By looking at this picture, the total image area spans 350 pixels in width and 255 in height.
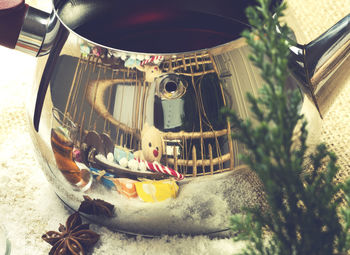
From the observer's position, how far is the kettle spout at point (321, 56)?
0.52 m

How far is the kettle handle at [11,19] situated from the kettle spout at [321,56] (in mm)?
334

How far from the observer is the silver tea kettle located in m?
0.48

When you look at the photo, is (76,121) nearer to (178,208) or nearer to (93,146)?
(93,146)

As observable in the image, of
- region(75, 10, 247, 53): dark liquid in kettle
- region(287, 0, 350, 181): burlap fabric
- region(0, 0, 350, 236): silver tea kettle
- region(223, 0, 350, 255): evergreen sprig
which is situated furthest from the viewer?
region(75, 10, 247, 53): dark liquid in kettle

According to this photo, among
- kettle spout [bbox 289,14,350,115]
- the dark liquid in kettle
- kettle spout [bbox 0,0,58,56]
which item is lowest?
kettle spout [bbox 289,14,350,115]

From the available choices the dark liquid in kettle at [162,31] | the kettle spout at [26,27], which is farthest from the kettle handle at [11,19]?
the dark liquid in kettle at [162,31]

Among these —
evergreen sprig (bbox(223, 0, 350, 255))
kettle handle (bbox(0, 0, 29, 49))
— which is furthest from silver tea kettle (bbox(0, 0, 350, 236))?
evergreen sprig (bbox(223, 0, 350, 255))

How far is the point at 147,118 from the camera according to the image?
48 centimetres

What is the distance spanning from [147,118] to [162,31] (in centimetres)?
33

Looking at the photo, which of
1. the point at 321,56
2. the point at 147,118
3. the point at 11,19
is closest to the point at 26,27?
the point at 11,19

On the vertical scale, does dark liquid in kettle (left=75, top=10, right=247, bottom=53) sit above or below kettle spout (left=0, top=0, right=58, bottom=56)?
above

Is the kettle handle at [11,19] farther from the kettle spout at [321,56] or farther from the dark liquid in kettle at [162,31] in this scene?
the kettle spout at [321,56]

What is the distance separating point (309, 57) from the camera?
529 mm

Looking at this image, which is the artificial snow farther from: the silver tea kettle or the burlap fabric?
the burlap fabric
